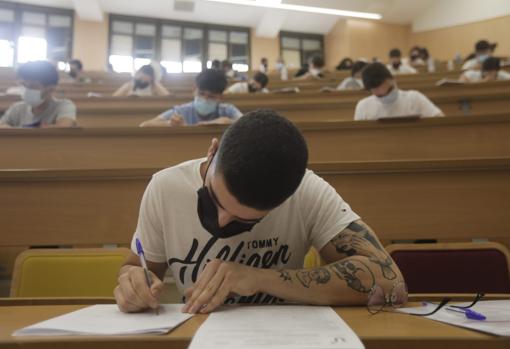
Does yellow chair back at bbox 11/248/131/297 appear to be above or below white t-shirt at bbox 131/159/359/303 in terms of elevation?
below

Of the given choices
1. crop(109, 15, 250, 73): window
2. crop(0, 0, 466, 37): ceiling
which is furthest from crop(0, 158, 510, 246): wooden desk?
crop(109, 15, 250, 73): window

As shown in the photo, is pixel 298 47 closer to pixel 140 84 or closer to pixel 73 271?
pixel 140 84

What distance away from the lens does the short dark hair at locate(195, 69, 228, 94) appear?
2.44 m

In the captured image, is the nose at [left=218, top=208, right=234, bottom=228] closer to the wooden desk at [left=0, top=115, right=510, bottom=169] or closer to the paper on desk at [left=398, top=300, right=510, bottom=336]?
the paper on desk at [left=398, top=300, right=510, bottom=336]

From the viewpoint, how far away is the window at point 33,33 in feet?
32.1

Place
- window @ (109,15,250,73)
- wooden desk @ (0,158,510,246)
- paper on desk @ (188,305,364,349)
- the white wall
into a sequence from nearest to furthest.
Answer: paper on desk @ (188,305,364,349) < wooden desk @ (0,158,510,246) < the white wall < window @ (109,15,250,73)

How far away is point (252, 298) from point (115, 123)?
2.57m

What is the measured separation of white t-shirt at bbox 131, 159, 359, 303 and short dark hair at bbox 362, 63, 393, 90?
6.21 feet

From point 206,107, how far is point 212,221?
180 cm

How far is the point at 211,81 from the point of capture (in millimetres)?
2461

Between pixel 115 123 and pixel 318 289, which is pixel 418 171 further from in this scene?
pixel 115 123

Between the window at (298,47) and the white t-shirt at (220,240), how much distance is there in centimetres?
1120

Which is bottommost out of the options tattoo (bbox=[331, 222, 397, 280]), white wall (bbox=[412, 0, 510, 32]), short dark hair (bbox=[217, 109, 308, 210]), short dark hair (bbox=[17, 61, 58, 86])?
tattoo (bbox=[331, 222, 397, 280])

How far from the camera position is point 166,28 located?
36.1 feet
